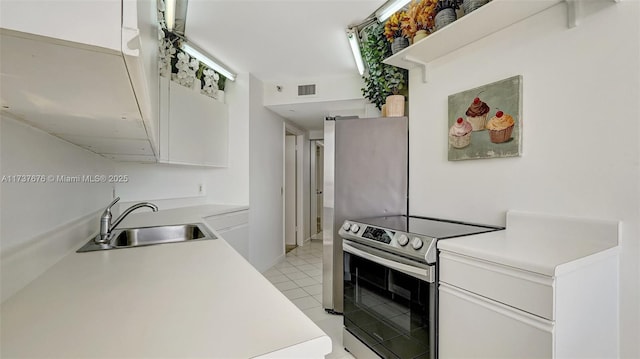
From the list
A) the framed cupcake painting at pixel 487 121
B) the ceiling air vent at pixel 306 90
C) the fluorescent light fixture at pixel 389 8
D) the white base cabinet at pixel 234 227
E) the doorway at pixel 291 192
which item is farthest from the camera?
the doorway at pixel 291 192

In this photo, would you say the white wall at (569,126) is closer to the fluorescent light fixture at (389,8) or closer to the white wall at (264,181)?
the fluorescent light fixture at (389,8)

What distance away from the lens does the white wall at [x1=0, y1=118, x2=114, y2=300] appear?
0.81 m

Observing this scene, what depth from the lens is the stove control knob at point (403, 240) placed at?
155 cm

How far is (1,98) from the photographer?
25.7 inches

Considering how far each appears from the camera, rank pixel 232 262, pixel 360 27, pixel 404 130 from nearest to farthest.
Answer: pixel 232 262
pixel 360 27
pixel 404 130

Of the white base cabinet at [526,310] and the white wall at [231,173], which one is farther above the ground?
the white wall at [231,173]

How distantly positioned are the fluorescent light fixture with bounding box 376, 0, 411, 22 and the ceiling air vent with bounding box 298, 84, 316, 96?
1.49m

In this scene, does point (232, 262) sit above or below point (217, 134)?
below

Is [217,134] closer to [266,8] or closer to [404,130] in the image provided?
[266,8]

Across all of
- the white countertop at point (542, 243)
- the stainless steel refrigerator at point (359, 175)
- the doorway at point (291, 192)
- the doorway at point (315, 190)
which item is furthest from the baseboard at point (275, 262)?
the white countertop at point (542, 243)

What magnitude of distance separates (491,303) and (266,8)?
231cm

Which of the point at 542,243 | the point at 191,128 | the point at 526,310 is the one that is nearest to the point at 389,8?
the point at 542,243

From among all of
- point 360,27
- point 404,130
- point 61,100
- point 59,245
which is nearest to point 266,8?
point 360,27

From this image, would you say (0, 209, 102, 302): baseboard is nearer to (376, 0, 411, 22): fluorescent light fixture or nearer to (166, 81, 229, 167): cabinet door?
(166, 81, 229, 167): cabinet door
